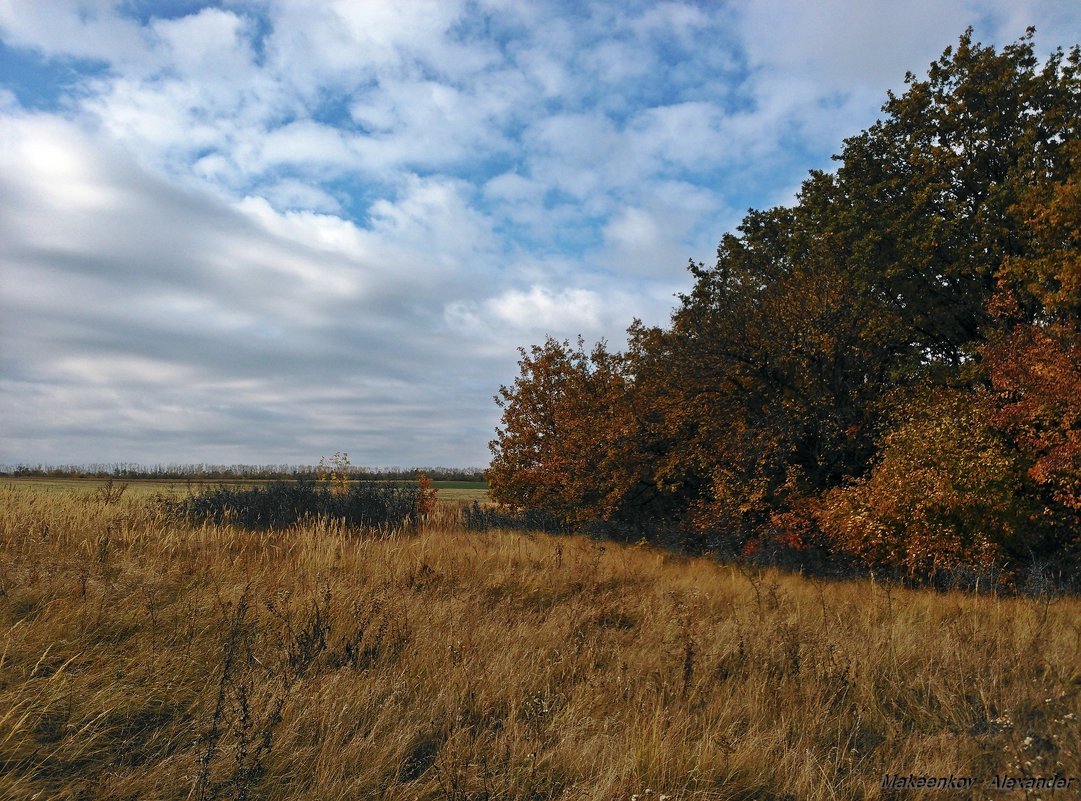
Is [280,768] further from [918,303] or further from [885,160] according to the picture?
[885,160]

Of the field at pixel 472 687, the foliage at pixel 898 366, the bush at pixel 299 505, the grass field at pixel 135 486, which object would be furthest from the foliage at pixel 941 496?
the grass field at pixel 135 486

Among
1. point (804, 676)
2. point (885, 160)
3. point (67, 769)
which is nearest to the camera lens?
point (67, 769)

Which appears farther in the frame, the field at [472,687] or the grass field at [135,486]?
the grass field at [135,486]

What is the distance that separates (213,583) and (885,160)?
61.0 feet

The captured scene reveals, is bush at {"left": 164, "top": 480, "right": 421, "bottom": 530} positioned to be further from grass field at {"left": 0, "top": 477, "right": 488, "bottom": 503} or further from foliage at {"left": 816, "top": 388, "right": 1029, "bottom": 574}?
foliage at {"left": 816, "top": 388, "right": 1029, "bottom": 574}

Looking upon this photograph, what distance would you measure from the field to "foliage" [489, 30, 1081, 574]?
4429mm

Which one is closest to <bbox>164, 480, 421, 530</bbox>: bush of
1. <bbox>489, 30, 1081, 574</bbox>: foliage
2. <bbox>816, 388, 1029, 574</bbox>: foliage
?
<bbox>489, 30, 1081, 574</bbox>: foliage

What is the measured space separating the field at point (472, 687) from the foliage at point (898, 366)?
4.43 m

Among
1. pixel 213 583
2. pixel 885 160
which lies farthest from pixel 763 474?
pixel 213 583

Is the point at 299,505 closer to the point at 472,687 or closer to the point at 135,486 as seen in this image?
the point at 472,687

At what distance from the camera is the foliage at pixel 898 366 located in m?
12.9

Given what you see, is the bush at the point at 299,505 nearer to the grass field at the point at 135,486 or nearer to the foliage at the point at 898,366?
the grass field at the point at 135,486

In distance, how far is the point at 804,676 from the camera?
20.0ft

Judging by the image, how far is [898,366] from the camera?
16.1 m
